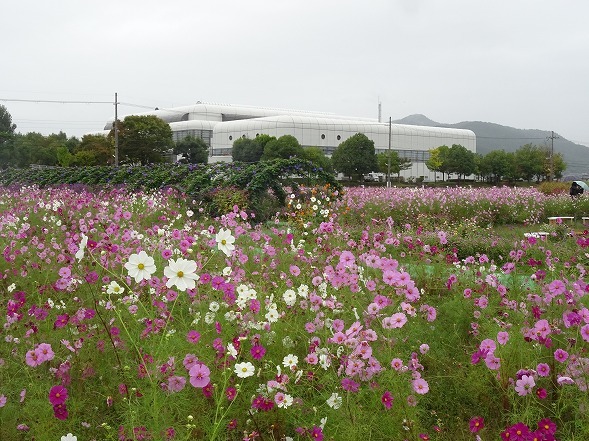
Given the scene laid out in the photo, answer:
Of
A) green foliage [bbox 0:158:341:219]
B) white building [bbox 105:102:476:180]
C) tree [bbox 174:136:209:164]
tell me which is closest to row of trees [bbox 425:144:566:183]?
white building [bbox 105:102:476:180]

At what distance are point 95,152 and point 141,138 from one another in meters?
4.17

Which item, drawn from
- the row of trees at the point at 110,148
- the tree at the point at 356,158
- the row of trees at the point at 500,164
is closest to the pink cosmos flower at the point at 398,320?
the row of trees at the point at 110,148

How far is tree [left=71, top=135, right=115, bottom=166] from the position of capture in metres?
47.9

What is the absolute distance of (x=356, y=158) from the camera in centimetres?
5031

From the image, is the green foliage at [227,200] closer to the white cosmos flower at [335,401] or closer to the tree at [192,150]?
the white cosmos flower at [335,401]

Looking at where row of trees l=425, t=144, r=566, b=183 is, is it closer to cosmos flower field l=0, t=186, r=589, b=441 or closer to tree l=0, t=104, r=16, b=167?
tree l=0, t=104, r=16, b=167

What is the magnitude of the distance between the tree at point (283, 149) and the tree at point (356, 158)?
11.3ft

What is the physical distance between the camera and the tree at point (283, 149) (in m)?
49.4

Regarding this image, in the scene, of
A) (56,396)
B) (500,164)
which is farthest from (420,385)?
(500,164)

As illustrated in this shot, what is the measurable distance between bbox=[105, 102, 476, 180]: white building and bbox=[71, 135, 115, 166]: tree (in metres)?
17.3

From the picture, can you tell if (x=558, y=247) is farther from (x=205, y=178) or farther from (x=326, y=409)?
(x=205, y=178)

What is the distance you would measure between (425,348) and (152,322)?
133 cm

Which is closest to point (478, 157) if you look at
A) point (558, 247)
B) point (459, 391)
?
point (558, 247)

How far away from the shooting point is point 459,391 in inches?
128
